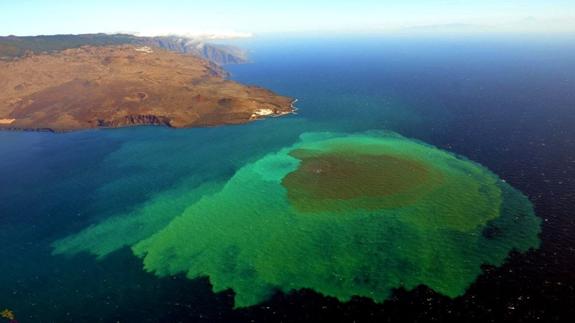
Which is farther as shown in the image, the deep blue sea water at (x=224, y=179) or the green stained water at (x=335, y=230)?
the green stained water at (x=335, y=230)

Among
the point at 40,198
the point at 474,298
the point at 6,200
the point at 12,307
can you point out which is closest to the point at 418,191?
the point at 474,298

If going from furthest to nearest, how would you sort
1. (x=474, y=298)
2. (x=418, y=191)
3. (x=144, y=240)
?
(x=418, y=191), (x=144, y=240), (x=474, y=298)

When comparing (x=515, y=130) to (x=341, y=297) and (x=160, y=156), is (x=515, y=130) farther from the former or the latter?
(x=160, y=156)

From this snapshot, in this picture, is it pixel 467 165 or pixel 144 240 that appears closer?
pixel 144 240

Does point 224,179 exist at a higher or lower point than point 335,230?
lower

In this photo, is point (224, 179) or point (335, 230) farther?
point (224, 179)
